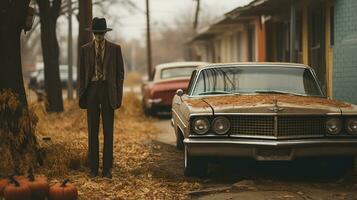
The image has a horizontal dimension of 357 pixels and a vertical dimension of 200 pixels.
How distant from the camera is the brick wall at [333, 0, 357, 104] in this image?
1212 cm

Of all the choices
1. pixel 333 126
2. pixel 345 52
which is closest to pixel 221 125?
pixel 333 126

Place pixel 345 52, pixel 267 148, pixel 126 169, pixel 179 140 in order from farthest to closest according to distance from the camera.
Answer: pixel 345 52 → pixel 179 140 → pixel 126 169 → pixel 267 148

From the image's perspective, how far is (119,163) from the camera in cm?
918

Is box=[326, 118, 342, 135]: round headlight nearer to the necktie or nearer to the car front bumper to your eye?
the car front bumper

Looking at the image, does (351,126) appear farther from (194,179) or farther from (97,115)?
(97,115)

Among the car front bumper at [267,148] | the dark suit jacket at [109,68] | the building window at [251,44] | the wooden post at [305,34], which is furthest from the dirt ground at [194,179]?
the building window at [251,44]

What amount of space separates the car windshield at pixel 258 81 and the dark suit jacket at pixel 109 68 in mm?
1309

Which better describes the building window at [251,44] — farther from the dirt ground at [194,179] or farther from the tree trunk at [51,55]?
the dirt ground at [194,179]

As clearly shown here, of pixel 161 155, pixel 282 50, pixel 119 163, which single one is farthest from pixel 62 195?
pixel 282 50

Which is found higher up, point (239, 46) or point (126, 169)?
point (239, 46)

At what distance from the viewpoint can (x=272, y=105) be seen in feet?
24.6

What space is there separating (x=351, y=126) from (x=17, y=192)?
368 cm

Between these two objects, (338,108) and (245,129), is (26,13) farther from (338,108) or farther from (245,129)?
(338,108)

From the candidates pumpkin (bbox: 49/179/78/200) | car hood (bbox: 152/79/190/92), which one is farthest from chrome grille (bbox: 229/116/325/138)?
car hood (bbox: 152/79/190/92)
